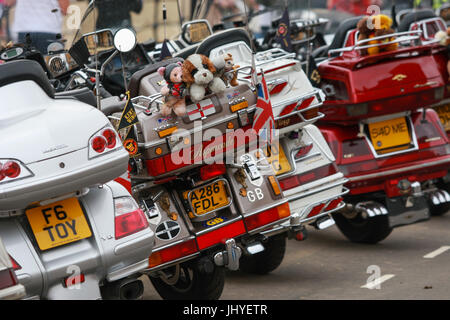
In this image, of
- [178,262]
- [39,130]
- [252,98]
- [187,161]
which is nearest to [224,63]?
[252,98]

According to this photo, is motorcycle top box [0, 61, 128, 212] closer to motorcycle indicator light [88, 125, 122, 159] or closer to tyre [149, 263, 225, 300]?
motorcycle indicator light [88, 125, 122, 159]

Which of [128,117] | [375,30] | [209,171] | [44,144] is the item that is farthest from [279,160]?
[44,144]

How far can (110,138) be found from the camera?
199 inches

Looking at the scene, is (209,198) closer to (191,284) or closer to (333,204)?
(191,284)

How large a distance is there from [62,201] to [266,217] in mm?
1902

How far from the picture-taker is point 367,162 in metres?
8.14

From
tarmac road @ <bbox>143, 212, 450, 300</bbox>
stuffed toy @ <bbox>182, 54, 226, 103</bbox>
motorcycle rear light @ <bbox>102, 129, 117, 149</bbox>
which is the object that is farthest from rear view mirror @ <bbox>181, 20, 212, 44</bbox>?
motorcycle rear light @ <bbox>102, 129, 117, 149</bbox>

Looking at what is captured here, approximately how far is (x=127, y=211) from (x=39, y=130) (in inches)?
30.2

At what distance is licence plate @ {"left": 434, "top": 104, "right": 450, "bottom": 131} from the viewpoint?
9.53m

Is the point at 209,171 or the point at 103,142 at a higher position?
the point at 103,142

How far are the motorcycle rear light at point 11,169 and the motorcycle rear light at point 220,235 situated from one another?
6.19ft

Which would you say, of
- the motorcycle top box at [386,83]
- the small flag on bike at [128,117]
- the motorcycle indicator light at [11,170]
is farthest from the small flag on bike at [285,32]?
the motorcycle indicator light at [11,170]

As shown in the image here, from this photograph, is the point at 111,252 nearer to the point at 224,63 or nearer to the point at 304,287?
the point at 224,63
